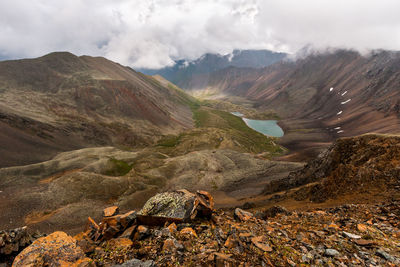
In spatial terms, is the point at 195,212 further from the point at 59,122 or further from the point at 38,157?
the point at 59,122

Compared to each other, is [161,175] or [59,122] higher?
[59,122]

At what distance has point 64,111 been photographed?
10525 cm

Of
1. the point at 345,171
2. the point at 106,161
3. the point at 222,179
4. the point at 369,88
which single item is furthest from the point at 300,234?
the point at 369,88

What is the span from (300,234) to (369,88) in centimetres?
23074

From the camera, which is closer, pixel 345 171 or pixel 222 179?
pixel 345 171

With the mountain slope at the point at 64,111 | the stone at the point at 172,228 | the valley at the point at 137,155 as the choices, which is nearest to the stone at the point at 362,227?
the valley at the point at 137,155

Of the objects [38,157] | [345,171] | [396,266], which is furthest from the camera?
[38,157]

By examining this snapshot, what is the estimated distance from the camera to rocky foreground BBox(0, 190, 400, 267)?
8641mm

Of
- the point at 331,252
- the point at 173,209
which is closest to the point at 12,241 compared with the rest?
the point at 173,209

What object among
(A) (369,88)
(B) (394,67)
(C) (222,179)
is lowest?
(C) (222,179)

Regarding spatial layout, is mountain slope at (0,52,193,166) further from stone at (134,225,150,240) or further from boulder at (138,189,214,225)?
stone at (134,225,150,240)

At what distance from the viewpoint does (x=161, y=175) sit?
2146 inches

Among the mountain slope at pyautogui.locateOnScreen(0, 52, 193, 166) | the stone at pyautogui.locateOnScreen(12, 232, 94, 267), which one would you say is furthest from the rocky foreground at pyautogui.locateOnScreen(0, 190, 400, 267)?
the mountain slope at pyautogui.locateOnScreen(0, 52, 193, 166)

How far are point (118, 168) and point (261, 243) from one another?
56.9 m
